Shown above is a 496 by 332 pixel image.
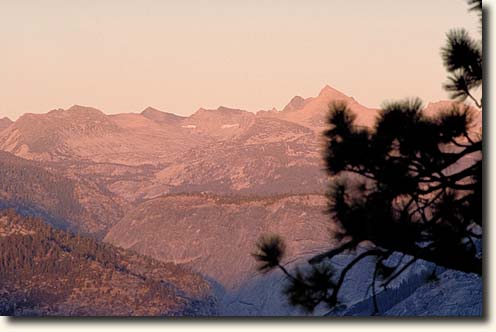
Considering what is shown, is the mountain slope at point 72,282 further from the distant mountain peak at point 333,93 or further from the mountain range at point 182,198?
the distant mountain peak at point 333,93

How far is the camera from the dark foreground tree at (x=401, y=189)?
30.0ft

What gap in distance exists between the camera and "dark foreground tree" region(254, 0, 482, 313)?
9.15 metres

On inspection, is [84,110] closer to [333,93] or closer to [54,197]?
[54,197]

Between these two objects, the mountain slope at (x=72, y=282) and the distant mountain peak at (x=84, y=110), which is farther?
the mountain slope at (x=72, y=282)

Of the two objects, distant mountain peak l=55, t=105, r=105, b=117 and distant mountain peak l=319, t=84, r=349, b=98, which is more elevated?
distant mountain peak l=55, t=105, r=105, b=117

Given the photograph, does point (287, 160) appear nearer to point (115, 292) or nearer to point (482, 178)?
point (115, 292)

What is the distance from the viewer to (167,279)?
87188 millimetres

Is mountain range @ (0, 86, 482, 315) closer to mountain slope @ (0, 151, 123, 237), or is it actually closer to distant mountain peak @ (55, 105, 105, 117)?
mountain slope @ (0, 151, 123, 237)

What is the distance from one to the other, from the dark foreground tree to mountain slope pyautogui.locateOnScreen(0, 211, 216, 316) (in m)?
46.3

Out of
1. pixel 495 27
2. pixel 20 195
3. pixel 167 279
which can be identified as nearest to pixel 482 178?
pixel 495 27

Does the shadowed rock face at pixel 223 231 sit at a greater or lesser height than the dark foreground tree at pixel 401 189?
lesser

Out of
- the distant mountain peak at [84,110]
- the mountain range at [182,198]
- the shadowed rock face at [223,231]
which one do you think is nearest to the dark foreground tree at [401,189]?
the distant mountain peak at [84,110]

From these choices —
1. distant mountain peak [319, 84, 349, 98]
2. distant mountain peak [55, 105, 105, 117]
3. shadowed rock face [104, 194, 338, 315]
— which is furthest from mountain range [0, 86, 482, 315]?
distant mountain peak [319, 84, 349, 98]

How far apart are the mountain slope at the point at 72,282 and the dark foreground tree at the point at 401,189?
46.3m
